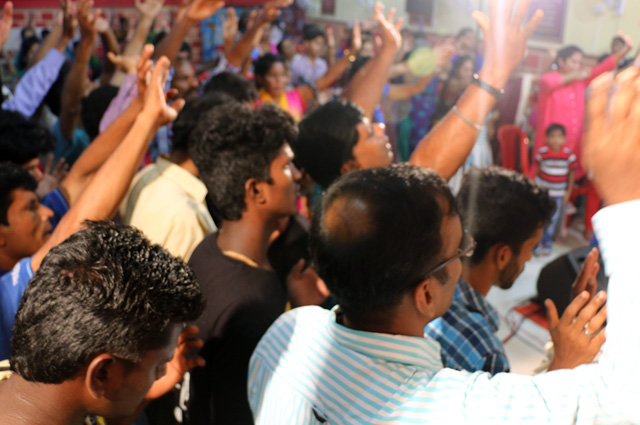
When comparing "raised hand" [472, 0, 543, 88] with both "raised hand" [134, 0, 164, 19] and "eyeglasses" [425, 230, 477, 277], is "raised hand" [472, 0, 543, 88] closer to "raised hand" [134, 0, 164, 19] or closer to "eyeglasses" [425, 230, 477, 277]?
"eyeglasses" [425, 230, 477, 277]

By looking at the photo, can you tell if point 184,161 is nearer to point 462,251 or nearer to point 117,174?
point 117,174

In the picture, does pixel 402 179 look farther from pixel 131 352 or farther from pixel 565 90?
pixel 565 90

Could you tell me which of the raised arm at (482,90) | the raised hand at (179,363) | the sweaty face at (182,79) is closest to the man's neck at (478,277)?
the raised arm at (482,90)

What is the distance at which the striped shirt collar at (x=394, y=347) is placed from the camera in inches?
34.9

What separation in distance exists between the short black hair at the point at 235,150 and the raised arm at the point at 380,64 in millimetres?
1003

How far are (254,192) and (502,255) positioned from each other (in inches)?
28.6

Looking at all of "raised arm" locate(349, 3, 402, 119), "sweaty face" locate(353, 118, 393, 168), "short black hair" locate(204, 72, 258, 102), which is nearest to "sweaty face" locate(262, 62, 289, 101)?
"short black hair" locate(204, 72, 258, 102)

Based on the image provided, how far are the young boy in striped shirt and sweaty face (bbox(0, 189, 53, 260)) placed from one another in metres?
3.48

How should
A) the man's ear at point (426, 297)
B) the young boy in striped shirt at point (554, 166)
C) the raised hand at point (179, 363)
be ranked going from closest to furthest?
1. the man's ear at point (426, 297)
2. the raised hand at point (179, 363)
3. the young boy in striped shirt at point (554, 166)

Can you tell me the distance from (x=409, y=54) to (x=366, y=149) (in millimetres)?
4941

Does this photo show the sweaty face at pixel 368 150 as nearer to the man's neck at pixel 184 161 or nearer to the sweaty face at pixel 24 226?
the man's neck at pixel 184 161

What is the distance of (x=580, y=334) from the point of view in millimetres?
1007

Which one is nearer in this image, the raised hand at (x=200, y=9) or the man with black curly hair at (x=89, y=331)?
the man with black curly hair at (x=89, y=331)

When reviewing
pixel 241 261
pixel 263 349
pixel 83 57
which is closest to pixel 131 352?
pixel 263 349
